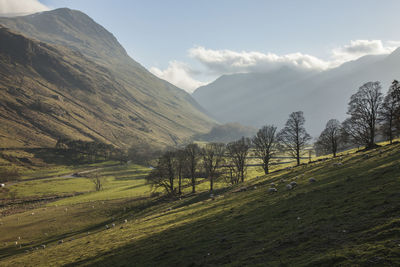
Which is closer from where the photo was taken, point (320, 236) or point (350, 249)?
point (350, 249)

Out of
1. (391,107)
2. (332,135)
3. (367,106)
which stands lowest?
(332,135)

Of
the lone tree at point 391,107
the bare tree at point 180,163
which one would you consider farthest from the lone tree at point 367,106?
the bare tree at point 180,163

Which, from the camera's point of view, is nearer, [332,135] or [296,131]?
[296,131]

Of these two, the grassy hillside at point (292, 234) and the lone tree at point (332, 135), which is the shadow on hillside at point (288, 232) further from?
the lone tree at point (332, 135)

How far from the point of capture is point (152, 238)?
90.9ft

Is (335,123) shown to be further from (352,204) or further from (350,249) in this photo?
(350,249)

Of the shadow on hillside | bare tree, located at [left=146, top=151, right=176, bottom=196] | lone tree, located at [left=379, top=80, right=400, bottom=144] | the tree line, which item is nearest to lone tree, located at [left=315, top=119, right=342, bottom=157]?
the tree line

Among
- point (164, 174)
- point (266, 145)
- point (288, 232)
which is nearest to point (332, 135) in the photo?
point (266, 145)

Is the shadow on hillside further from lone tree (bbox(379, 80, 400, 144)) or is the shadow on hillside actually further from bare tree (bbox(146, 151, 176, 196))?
bare tree (bbox(146, 151, 176, 196))

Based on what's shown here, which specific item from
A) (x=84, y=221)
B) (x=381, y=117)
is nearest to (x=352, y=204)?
(x=381, y=117)

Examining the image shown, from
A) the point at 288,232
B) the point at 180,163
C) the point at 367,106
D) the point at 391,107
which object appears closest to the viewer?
the point at 288,232

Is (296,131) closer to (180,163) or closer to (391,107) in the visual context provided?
(391,107)

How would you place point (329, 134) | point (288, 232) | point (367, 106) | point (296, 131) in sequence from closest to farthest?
point (288, 232), point (367, 106), point (296, 131), point (329, 134)

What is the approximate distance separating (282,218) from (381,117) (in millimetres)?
50595
